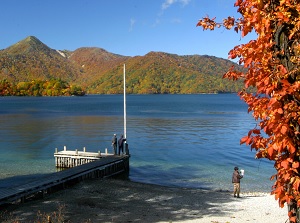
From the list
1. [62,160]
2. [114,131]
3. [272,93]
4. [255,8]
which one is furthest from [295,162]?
[114,131]

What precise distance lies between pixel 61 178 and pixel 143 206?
6.66 metres

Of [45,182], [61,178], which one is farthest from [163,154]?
[45,182]

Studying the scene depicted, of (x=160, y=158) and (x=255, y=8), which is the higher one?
(x=255, y=8)

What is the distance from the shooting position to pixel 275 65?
15.9 ft

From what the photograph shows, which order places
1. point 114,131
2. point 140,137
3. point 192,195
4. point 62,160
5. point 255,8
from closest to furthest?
1. point 255,8
2. point 192,195
3. point 62,160
4. point 140,137
5. point 114,131

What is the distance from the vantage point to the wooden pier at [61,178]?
1920 cm

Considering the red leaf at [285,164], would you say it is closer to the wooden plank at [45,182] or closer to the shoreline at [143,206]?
the shoreline at [143,206]

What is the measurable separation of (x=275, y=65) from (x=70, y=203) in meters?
16.7

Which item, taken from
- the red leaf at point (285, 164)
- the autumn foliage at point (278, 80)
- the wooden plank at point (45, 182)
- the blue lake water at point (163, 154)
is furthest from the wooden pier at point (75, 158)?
the red leaf at point (285, 164)

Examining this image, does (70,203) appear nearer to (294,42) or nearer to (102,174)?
(102,174)

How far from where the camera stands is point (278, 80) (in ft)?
15.4

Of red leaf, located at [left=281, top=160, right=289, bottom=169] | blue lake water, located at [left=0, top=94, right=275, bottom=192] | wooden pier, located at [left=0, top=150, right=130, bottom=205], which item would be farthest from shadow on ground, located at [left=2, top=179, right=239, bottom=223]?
red leaf, located at [left=281, top=160, right=289, bottom=169]

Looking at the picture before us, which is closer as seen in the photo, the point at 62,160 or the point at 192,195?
the point at 192,195

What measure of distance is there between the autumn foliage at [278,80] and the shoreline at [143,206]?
1181 centimetres
